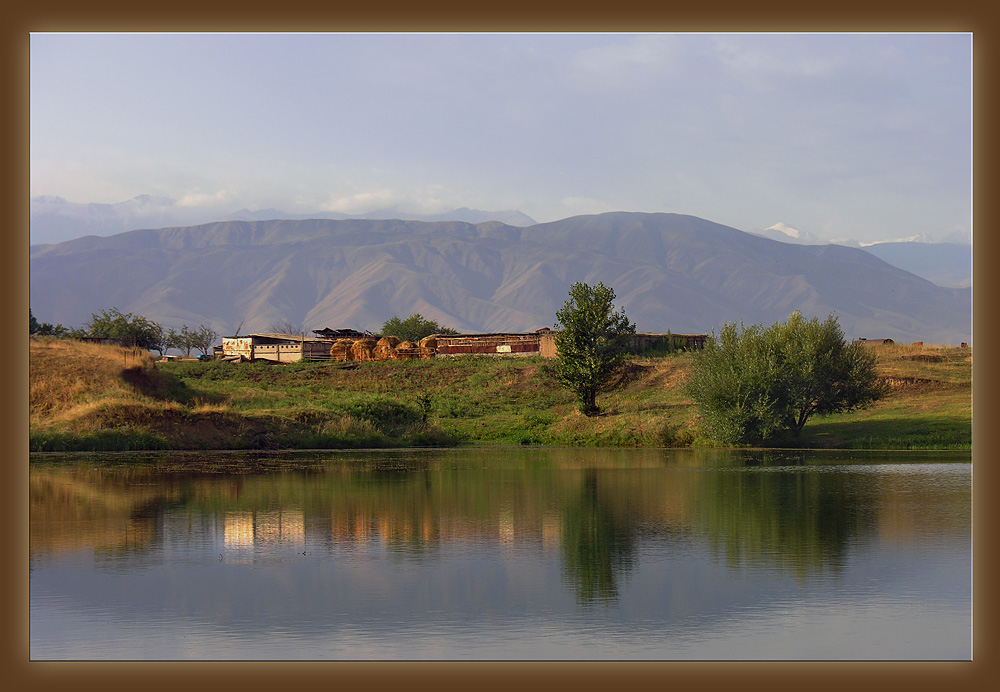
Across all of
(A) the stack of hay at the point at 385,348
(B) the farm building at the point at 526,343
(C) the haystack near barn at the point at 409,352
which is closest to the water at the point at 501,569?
(B) the farm building at the point at 526,343

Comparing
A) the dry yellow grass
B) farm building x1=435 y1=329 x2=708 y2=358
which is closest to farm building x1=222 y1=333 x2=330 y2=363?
farm building x1=435 y1=329 x2=708 y2=358

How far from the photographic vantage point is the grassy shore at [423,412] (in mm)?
44375

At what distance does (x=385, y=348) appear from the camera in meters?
Result: 90.4

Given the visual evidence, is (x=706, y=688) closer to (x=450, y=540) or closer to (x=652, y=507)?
(x=450, y=540)

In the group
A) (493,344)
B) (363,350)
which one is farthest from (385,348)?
(493,344)

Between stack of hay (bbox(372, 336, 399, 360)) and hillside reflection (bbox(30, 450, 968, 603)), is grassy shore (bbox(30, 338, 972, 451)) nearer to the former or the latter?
hillside reflection (bbox(30, 450, 968, 603))

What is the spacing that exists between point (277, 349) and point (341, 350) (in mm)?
8135

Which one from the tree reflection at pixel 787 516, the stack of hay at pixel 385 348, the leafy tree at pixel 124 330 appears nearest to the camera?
the tree reflection at pixel 787 516

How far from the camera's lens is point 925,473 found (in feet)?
107

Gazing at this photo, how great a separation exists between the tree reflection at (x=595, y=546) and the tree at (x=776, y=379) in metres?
21.8

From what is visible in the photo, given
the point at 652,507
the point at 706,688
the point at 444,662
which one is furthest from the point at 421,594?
the point at 652,507

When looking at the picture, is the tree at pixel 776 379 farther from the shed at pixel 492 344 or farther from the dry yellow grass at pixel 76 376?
the shed at pixel 492 344

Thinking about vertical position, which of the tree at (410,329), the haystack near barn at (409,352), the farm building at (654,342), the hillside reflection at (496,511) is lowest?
the hillside reflection at (496,511)

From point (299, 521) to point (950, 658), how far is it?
14.8 m
